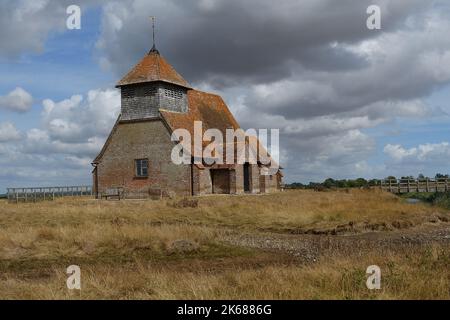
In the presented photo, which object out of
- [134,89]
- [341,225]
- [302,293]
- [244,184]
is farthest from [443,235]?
[134,89]

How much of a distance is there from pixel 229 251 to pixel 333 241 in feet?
12.5

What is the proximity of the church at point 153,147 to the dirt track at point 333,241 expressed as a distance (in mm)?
18292

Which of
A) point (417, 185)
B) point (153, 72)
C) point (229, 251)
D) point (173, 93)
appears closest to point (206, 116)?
point (173, 93)

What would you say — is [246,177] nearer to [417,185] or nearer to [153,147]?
[153,147]

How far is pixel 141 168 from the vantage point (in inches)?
1513

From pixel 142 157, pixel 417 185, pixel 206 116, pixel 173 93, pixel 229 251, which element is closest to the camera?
pixel 229 251

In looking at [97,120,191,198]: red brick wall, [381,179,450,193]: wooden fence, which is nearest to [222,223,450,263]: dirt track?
[97,120,191,198]: red brick wall

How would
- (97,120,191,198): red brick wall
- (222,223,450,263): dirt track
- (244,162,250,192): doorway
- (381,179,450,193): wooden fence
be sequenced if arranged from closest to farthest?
1. (222,223,450,263): dirt track
2. (97,120,191,198): red brick wall
3. (244,162,250,192): doorway
4. (381,179,450,193): wooden fence

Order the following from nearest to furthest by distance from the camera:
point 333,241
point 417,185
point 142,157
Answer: point 333,241 < point 142,157 < point 417,185

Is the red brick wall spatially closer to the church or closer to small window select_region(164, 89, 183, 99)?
the church

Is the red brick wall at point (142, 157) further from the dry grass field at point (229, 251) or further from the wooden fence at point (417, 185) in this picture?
the wooden fence at point (417, 185)

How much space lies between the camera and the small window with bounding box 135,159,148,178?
38.2 m

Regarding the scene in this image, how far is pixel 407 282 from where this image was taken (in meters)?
8.19

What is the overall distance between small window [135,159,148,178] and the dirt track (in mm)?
19857
